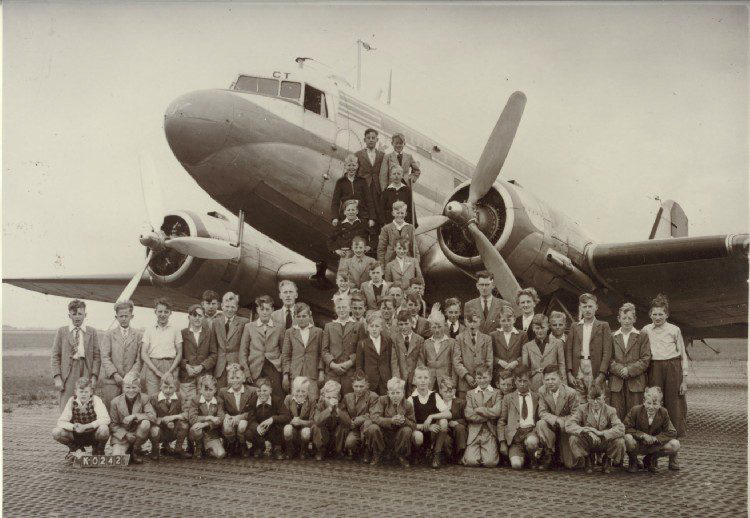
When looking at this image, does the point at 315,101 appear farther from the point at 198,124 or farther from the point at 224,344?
the point at 224,344

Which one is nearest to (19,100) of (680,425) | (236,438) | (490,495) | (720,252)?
(236,438)

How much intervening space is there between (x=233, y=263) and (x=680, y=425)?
287 inches

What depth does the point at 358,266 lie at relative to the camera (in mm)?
7461

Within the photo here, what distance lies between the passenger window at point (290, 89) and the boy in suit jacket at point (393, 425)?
4868mm

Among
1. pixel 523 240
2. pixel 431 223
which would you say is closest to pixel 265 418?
pixel 431 223

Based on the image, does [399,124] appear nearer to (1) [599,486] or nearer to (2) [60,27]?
(2) [60,27]

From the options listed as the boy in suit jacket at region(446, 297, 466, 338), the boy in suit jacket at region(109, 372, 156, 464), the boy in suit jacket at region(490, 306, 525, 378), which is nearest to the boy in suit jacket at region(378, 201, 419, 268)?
the boy in suit jacket at region(446, 297, 466, 338)

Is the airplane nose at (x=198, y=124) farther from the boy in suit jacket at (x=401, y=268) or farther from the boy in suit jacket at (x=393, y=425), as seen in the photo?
the boy in suit jacket at (x=393, y=425)

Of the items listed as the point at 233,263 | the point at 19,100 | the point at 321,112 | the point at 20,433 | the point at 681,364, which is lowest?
the point at 20,433

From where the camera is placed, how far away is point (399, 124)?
33.7ft

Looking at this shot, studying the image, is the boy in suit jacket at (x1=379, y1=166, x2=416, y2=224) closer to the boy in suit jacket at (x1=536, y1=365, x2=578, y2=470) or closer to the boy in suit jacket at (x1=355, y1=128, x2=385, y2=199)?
the boy in suit jacket at (x1=355, y1=128, x2=385, y2=199)

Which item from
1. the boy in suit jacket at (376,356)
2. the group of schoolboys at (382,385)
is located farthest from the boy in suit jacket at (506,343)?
the boy in suit jacket at (376,356)

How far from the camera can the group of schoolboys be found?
5.89 metres

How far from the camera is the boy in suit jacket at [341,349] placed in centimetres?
645
